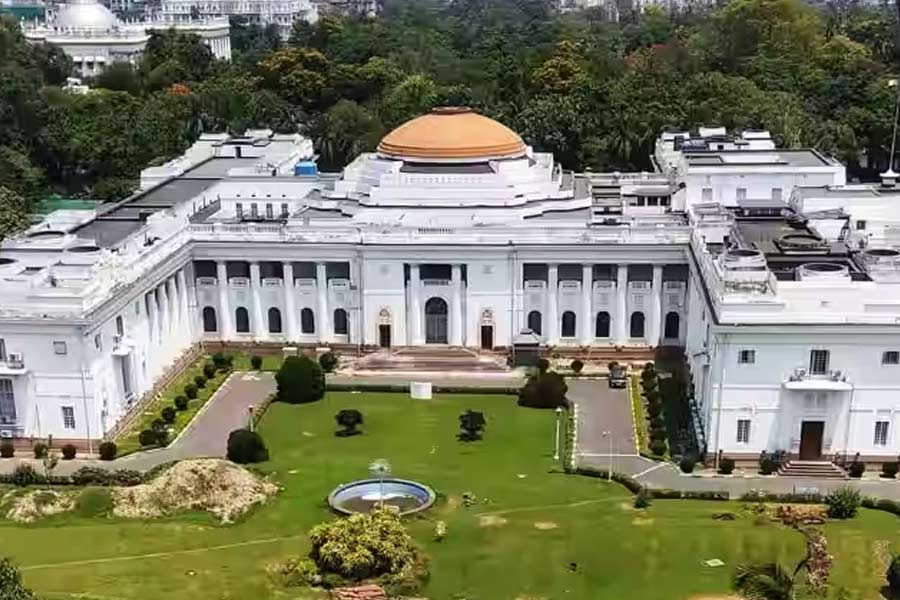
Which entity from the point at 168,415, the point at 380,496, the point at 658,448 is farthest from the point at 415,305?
the point at 380,496

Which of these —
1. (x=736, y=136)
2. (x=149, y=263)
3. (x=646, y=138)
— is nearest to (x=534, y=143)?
(x=646, y=138)

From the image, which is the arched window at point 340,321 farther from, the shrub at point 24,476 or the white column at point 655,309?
the shrub at point 24,476

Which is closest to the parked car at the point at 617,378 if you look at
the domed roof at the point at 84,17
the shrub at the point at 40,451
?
the shrub at the point at 40,451

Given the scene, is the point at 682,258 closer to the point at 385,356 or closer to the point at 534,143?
the point at 385,356

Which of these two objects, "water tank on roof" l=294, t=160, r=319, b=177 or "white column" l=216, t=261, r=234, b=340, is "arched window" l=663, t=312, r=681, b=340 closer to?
"white column" l=216, t=261, r=234, b=340

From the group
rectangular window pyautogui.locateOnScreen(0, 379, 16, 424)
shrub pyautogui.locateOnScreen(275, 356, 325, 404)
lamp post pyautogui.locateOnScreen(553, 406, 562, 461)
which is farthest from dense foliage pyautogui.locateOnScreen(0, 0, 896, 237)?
lamp post pyautogui.locateOnScreen(553, 406, 562, 461)

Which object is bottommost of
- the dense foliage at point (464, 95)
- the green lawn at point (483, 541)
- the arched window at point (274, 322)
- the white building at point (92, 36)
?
the green lawn at point (483, 541)

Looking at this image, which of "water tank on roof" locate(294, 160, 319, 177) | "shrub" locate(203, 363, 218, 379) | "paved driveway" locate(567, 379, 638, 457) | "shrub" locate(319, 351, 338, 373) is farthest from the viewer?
"water tank on roof" locate(294, 160, 319, 177)
